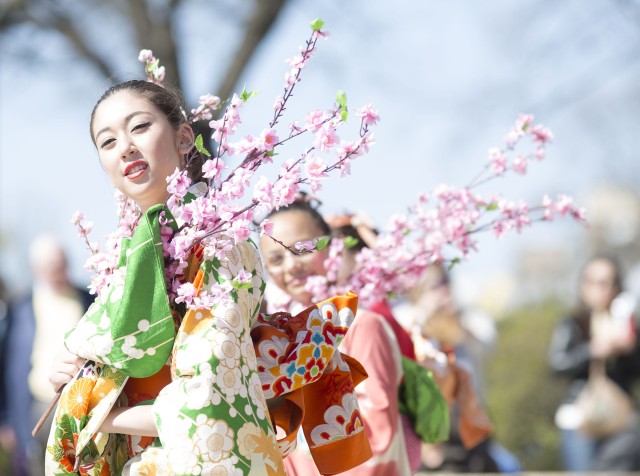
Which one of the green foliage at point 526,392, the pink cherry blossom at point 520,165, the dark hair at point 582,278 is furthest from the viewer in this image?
the green foliage at point 526,392

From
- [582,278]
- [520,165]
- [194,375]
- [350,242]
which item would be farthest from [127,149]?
[582,278]

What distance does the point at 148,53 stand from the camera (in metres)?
2.80

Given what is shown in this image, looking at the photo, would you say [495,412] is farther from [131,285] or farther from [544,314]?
[131,285]

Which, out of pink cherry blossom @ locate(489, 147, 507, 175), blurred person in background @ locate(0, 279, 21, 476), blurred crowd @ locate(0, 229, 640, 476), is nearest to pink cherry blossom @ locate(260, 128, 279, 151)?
pink cherry blossom @ locate(489, 147, 507, 175)

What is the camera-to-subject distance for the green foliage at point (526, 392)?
10.1 meters

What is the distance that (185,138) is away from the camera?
2678 millimetres

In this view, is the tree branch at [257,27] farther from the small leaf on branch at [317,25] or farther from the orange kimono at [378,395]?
the small leaf on branch at [317,25]

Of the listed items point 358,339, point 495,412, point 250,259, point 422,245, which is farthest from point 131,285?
point 495,412

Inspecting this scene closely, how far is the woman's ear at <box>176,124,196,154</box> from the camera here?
2.66 m

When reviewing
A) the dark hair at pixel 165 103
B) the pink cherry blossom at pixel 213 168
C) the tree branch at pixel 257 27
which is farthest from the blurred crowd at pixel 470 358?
the pink cherry blossom at pixel 213 168

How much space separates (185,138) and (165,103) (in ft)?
0.29

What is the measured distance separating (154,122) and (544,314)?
10558mm

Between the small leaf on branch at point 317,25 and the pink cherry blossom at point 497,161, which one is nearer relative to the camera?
the small leaf on branch at point 317,25

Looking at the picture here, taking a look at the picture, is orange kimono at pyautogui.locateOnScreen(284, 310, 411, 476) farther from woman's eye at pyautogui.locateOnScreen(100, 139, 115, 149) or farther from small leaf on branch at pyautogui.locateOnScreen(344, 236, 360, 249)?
woman's eye at pyautogui.locateOnScreen(100, 139, 115, 149)
